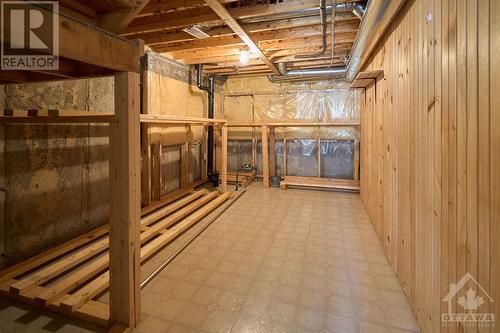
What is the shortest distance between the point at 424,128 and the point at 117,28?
5.82ft

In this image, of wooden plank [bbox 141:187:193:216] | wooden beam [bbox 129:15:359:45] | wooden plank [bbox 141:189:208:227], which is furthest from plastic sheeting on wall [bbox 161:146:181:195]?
wooden beam [bbox 129:15:359:45]

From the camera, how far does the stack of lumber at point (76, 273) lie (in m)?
1.66

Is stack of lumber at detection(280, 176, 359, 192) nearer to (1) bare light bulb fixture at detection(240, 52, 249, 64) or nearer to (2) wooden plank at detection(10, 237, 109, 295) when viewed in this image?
(1) bare light bulb fixture at detection(240, 52, 249, 64)

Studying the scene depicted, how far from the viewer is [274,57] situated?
4.31 meters

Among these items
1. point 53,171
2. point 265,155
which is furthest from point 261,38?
point 53,171

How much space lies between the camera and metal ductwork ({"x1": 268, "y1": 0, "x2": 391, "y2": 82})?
1.98 meters

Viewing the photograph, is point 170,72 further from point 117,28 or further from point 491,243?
point 491,243

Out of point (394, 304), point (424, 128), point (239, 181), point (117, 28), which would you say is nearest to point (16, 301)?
point (117, 28)

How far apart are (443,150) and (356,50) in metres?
2.22

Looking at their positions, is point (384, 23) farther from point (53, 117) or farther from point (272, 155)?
point (272, 155)

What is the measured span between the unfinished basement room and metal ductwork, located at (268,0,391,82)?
0.02 metres

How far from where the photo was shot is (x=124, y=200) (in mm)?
1437

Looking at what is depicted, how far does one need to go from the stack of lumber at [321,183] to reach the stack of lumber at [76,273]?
93.7 inches

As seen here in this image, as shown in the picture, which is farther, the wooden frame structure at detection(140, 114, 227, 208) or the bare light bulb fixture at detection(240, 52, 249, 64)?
the bare light bulb fixture at detection(240, 52, 249, 64)
